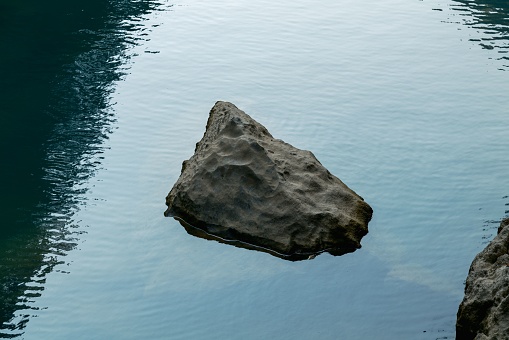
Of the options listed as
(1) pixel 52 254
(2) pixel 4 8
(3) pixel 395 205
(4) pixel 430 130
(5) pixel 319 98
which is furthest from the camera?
(2) pixel 4 8

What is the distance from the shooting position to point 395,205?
13.0 m

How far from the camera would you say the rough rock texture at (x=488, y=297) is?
8.41 meters

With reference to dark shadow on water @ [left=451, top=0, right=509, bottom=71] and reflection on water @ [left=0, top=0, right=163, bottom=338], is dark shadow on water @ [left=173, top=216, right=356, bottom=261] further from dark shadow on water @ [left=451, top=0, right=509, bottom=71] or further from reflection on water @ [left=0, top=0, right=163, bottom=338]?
dark shadow on water @ [left=451, top=0, right=509, bottom=71]

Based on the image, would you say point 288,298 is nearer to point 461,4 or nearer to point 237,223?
point 237,223

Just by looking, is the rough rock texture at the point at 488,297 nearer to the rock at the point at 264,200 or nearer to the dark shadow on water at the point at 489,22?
the rock at the point at 264,200

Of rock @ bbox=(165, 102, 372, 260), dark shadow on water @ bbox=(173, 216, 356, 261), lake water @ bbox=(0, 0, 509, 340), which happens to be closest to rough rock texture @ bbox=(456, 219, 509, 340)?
lake water @ bbox=(0, 0, 509, 340)

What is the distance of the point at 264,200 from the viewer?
38.6 ft

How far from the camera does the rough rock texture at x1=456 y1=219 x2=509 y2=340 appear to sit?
8406 millimetres

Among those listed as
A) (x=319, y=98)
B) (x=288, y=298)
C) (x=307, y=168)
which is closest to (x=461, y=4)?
(x=319, y=98)

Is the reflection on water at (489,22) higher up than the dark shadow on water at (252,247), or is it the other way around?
the reflection on water at (489,22)

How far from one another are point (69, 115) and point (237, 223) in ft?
19.2

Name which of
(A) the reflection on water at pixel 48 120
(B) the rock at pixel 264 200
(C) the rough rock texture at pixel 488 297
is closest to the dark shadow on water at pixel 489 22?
(A) the reflection on water at pixel 48 120

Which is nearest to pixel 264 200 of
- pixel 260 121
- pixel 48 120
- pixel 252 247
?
pixel 252 247

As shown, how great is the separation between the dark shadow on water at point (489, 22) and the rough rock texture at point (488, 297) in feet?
33.1
